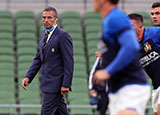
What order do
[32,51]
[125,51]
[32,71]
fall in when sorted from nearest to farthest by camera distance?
[125,51] → [32,71] → [32,51]

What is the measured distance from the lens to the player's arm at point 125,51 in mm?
4559

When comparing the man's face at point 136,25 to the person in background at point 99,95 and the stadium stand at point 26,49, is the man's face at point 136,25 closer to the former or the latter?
the person in background at point 99,95

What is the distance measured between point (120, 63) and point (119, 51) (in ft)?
0.45

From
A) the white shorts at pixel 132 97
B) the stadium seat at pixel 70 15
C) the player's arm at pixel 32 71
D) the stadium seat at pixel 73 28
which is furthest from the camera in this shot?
the stadium seat at pixel 70 15

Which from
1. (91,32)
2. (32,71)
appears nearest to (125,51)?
(32,71)

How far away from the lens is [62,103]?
7.39 m

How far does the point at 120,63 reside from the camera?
15.1 feet

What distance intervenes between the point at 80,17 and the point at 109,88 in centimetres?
1303

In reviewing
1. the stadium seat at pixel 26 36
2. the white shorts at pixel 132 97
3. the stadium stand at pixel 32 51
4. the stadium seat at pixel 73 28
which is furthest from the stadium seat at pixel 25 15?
the white shorts at pixel 132 97

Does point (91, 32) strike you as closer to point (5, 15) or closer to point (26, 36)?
point (26, 36)

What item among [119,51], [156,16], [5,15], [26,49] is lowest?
[26,49]

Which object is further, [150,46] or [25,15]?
[25,15]

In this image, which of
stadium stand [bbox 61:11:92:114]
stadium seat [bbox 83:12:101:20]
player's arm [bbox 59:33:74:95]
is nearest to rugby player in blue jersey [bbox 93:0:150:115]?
player's arm [bbox 59:33:74:95]

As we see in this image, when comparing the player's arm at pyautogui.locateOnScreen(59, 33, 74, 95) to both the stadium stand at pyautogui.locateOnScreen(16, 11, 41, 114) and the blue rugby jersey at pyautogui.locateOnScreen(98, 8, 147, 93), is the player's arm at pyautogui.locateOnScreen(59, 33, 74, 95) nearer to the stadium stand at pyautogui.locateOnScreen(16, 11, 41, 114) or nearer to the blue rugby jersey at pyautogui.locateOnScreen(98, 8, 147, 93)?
the blue rugby jersey at pyautogui.locateOnScreen(98, 8, 147, 93)
